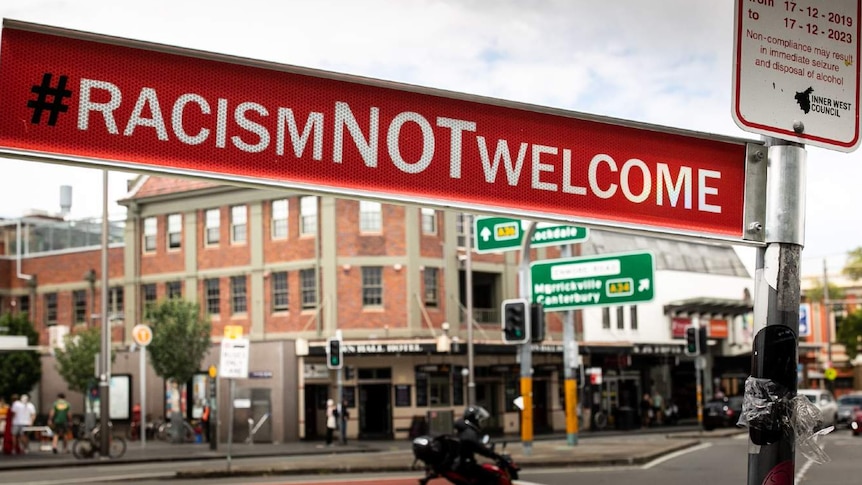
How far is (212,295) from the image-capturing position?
1817 inches

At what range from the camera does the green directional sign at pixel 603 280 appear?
25.9m

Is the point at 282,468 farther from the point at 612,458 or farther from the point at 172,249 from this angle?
the point at 172,249

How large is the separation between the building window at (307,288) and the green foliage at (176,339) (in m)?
4.16

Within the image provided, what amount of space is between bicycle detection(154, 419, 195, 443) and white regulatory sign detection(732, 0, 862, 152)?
38790 millimetres

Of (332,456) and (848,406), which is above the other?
(332,456)

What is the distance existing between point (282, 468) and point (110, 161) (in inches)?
859

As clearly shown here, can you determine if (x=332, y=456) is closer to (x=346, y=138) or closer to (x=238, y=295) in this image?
(x=238, y=295)

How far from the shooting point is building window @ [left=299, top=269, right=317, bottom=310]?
142ft

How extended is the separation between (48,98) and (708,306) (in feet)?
189

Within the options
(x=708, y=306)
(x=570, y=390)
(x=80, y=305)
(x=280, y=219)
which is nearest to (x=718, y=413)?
(x=708, y=306)

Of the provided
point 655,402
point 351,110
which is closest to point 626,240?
point 655,402

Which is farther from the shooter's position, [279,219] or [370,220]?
[279,219]

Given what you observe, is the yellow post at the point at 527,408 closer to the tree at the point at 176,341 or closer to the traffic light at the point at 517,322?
the traffic light at the point at 517,322

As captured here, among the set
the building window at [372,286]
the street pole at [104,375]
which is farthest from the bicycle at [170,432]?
the street pole at [104,375]
